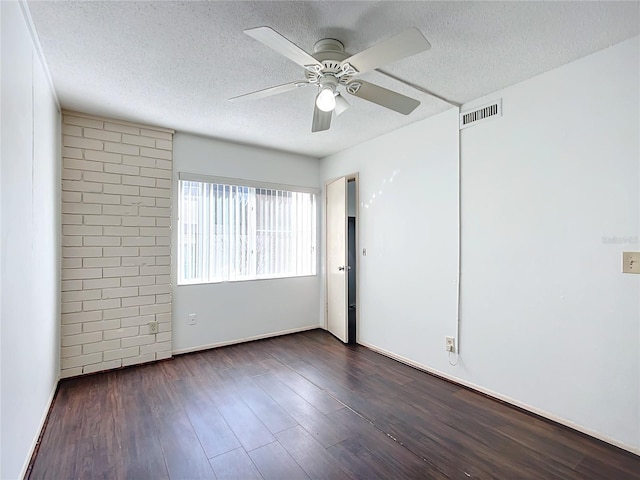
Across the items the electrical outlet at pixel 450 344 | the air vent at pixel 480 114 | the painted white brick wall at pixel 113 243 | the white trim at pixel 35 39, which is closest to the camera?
the white trim at pixel 35 39

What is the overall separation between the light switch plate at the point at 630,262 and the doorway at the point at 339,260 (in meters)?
2.46

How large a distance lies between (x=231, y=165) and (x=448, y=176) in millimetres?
2456

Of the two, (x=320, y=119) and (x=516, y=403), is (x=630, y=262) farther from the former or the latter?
(x=320, y=119)

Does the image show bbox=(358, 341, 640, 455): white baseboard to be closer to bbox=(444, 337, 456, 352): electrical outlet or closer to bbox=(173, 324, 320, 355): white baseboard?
bbox=(444, 337, 456, 352): electrical outlet

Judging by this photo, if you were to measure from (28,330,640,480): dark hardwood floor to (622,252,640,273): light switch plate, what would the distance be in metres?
1.08

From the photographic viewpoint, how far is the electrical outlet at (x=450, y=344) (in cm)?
284

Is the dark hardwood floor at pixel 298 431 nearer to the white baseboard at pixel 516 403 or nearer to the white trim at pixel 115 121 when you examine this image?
the white baseboard at pixel 516 403

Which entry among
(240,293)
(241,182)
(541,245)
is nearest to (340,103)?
(541,245)

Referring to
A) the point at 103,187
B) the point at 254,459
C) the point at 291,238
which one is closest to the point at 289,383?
the point at 254,459

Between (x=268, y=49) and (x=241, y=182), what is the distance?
2096mm

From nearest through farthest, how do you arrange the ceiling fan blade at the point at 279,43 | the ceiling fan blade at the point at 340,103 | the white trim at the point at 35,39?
the ceiling fan blade at the point at 279,43 → the white trim at the point at 35,39 → the ceiling fan blade at the point at 340,103

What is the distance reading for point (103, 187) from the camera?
10.1 ft

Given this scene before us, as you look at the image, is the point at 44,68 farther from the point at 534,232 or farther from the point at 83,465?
the point at 534,232

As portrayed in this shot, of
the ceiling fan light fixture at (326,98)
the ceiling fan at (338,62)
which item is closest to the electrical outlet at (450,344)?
the ceiling fan at (338,62)
